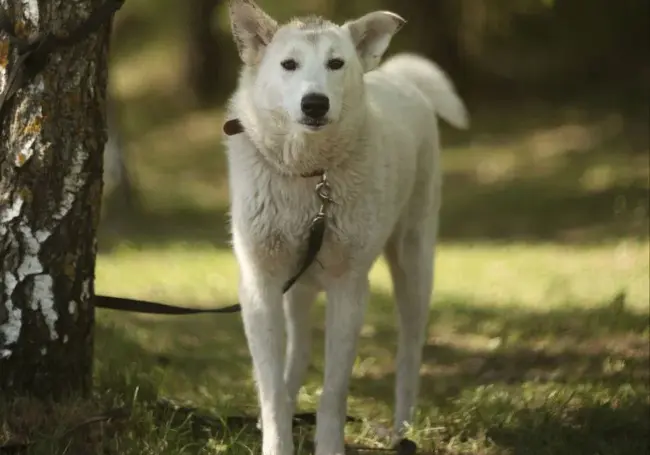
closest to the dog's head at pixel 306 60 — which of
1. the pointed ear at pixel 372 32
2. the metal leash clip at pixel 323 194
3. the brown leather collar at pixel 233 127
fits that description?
the pointed ear at pixel 372 32

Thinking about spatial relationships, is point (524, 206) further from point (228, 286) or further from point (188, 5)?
point (188, 5)

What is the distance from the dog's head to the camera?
379cm

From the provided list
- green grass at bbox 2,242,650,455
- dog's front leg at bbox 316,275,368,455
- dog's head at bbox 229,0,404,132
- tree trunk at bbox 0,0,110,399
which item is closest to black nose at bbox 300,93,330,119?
dog's head at bbox 229,0,404,132

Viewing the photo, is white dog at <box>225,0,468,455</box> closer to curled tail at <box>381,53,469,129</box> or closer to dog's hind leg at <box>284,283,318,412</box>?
dog's hind leg at <box>284,283,318,412</box>

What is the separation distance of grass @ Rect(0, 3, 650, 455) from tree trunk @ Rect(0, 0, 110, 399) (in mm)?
207

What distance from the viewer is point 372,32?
13.8ft

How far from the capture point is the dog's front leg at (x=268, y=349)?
4.04 meters

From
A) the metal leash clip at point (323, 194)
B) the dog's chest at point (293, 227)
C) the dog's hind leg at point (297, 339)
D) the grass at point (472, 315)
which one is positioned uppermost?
the metal leash clip at point (323, 194)

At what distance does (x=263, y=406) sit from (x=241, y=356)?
88.2 inches

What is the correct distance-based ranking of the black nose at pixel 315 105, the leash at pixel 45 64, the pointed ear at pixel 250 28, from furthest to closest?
the pointed ear at pixel 250 28, the leash at pixel 45 64, the black nose at pixel 315 105

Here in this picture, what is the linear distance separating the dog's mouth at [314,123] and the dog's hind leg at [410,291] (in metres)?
1.14

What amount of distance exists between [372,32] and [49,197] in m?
1.40

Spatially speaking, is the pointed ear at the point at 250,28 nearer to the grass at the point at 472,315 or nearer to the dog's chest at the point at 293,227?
the dog's chest at the point at 293,227

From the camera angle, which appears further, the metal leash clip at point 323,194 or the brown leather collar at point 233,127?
the brown leather collar at point 233,127
